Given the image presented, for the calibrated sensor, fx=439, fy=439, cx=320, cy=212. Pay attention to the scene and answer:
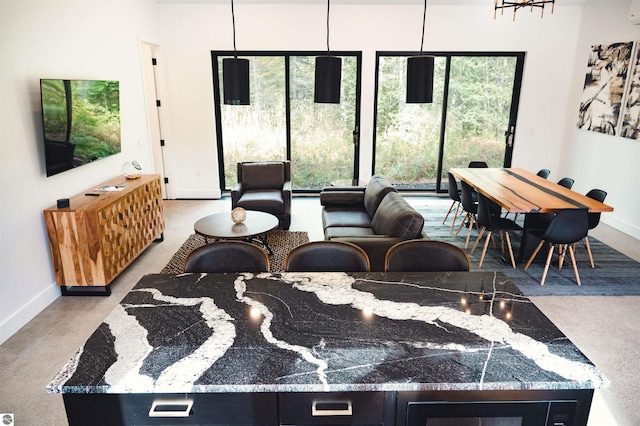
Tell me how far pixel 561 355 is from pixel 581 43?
22.5ft

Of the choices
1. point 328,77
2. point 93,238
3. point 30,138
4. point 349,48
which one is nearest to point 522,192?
point 328,77

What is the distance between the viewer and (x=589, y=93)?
21.9 feet

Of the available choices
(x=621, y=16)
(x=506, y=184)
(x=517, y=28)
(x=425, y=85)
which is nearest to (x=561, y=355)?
(x=425, y=85)

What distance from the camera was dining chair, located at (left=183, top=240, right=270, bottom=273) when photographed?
274 cm

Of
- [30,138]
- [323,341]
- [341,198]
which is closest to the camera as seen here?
[323,341]

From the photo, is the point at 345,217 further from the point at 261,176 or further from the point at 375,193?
the point at 261,176

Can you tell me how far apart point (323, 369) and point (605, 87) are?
662 cm

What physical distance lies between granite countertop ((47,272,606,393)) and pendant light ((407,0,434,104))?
6.08ft

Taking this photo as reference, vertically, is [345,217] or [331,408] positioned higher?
[331,408]

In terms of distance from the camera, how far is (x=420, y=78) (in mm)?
3613

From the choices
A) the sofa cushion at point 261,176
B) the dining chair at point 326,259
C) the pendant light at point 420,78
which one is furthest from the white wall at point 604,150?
the dining chair at point 326,259

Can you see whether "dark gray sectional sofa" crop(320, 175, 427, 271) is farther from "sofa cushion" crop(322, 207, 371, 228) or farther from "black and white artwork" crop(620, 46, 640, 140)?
"black and white artwork" crop(620, 46, 640, 140)

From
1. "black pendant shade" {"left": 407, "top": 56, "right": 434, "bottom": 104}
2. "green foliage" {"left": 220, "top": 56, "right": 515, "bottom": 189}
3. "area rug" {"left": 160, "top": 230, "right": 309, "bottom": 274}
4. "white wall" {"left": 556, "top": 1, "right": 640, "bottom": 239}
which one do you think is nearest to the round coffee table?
"area rug" {"left": 160, "top": 230, "right": 309, "bottom": 274}

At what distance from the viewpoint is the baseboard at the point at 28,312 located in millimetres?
3422
